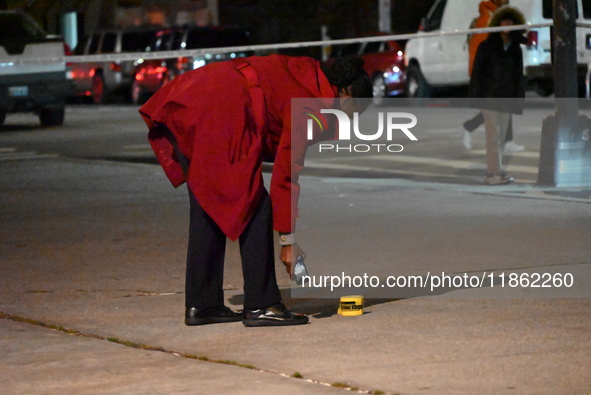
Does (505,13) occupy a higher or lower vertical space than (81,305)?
higher

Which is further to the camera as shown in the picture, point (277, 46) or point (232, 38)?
point (232, 38)

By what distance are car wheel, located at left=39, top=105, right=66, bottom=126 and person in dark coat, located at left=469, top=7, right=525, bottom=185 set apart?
11.2 meters

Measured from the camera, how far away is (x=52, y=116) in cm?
2238

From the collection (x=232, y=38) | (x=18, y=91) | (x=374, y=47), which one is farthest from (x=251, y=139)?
(x=232, y=38)

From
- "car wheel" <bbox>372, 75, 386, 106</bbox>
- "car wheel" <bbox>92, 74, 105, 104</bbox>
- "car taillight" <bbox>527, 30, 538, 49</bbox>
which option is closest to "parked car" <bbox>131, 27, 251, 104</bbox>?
"car wheel" <bbox>92, 74, 105, 104</bbox>

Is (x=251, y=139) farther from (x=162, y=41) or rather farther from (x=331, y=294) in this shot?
(x=162, y=41)

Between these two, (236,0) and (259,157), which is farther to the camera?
(236,0)

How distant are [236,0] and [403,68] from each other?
18.1m

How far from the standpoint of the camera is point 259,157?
6.32 m

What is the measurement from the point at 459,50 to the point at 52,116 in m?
7.33

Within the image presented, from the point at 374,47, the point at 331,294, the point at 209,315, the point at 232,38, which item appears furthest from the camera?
the point at 232,38

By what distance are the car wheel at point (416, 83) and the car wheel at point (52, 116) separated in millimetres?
6845

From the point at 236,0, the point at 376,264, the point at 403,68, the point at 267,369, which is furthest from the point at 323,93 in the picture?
the point at 236,0

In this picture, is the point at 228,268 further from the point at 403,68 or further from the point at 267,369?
the point at 403,68
